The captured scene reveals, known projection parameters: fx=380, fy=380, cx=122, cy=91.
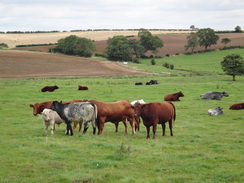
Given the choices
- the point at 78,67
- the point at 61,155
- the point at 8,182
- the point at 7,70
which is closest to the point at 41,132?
the point at 61,155

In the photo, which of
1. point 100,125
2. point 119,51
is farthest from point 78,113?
point 119,51

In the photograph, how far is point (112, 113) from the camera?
17422 mm

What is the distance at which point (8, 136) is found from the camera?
16.2 metres

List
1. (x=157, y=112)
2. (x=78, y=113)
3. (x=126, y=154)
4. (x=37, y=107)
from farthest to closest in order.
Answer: (x=37, y=107)
(x=78, y=113)
(x=157, y=112)
(x=126, y=154)

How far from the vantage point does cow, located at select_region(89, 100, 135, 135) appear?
675 inches

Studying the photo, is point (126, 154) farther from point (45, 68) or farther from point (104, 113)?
point (45, 68)

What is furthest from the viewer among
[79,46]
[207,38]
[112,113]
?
[207,38]

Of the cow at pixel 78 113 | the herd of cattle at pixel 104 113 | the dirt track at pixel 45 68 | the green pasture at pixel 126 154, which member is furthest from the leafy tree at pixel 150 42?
the cow at pixel 78 113

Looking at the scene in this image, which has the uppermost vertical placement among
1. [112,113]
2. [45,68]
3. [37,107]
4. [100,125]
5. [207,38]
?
[207,38]

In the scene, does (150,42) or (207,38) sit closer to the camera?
(150,42)

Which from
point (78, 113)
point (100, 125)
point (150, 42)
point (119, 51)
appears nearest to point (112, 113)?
point (100, 125)

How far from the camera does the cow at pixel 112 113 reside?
17.1 metres

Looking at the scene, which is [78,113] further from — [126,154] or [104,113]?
[126,154]

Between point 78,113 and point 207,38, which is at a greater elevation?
point 207,38
